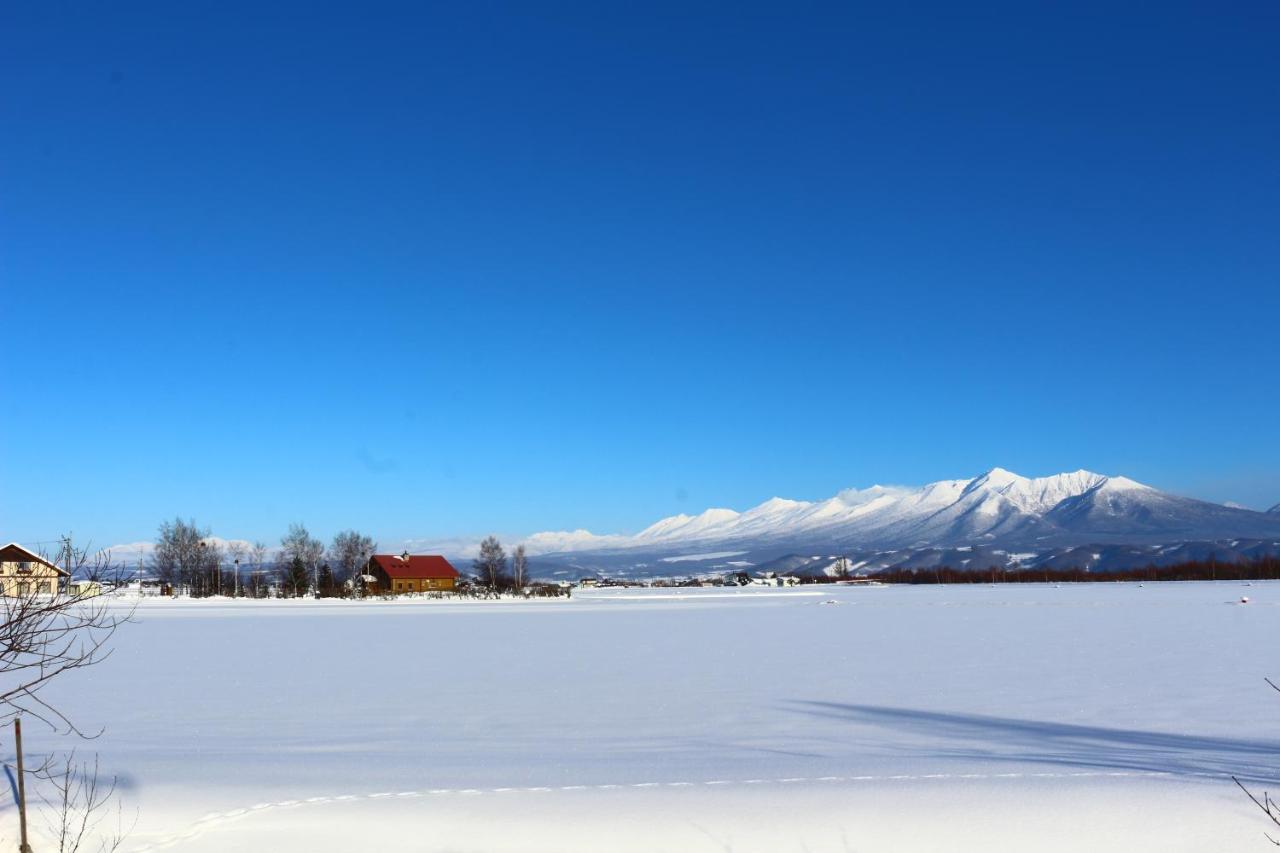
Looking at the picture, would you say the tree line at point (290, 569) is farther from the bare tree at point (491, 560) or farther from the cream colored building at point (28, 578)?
the cream colored building at point (28, 578)

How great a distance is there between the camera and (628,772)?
1031 centimetres

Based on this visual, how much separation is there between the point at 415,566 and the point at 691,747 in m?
91.0

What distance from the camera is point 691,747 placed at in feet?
38.0

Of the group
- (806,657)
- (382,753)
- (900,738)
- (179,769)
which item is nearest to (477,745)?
(382,753)

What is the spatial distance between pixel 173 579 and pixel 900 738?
9810cm

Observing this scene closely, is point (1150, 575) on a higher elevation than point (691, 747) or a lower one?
lower

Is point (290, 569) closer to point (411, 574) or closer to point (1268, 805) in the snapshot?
point (411, 574)

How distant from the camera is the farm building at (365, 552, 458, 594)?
96.9m

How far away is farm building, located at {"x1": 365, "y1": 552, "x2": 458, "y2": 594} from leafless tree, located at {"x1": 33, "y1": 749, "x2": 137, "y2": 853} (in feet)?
284

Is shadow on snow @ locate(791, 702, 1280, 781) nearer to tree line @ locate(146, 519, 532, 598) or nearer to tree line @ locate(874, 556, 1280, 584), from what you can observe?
tree line @ locate(146, 519, 532, 598)

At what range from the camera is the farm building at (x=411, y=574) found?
96.9 m

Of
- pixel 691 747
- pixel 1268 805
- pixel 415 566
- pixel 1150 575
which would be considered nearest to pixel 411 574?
pixel 415 566

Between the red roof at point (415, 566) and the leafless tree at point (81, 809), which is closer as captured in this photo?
the leafless tree at point (81, 809)

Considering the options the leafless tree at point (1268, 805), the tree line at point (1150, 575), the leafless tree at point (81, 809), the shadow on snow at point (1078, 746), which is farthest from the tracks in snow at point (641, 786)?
the tree line at point (1150, 575)
